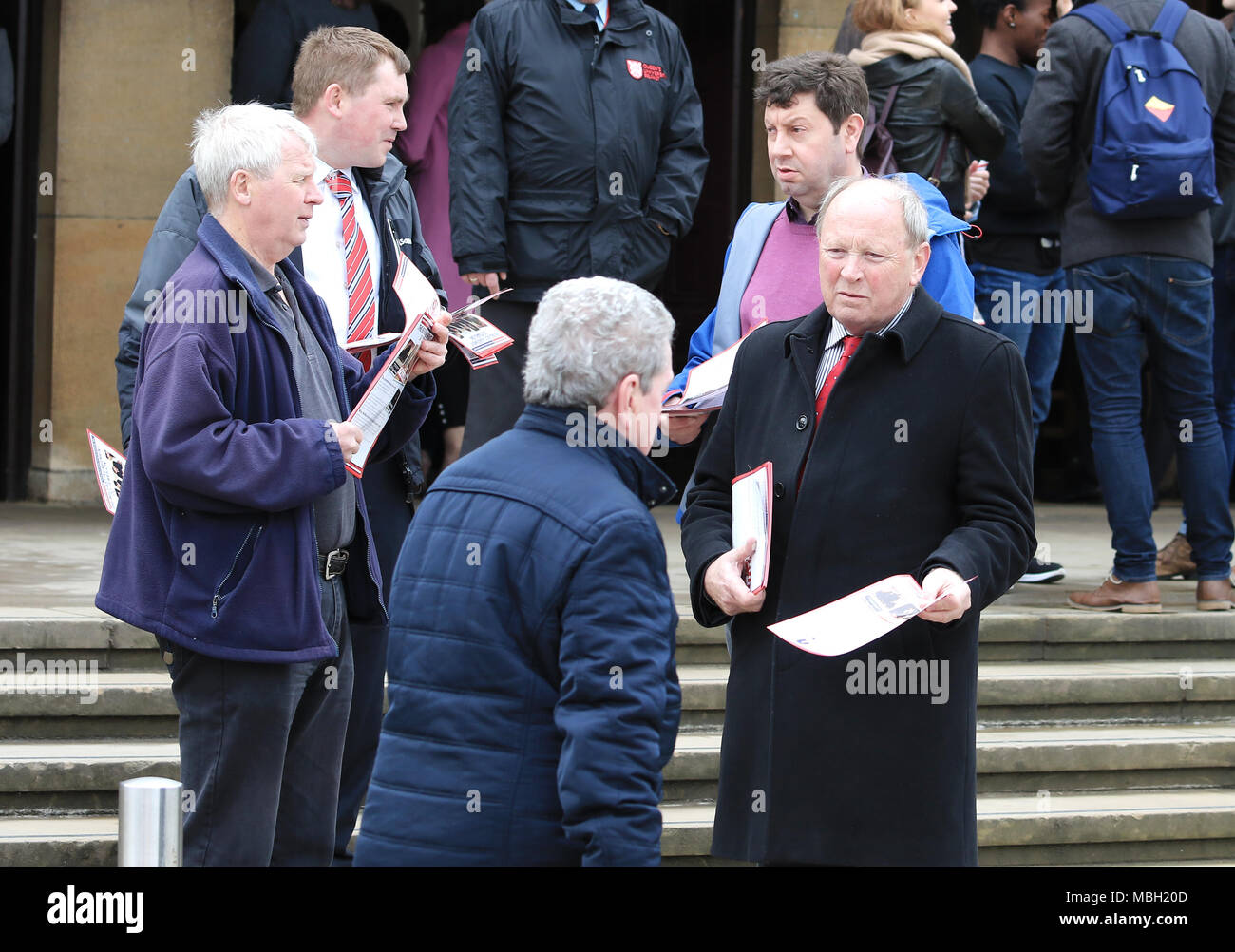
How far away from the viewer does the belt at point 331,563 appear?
3.93 meters

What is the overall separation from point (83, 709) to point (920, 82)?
3.40m

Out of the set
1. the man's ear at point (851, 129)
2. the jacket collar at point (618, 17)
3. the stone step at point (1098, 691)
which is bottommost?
the stone step at point (1098, 691)

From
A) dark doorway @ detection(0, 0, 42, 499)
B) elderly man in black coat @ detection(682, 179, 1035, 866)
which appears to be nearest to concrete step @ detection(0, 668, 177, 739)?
elderly man in black coat @ detection(682, 179, 1035, 866)

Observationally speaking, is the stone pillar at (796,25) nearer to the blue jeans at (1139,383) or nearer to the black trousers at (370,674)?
the blue jeans at (1139,383)

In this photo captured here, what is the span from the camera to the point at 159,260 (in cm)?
420

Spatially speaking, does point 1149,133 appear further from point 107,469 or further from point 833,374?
point 107,469

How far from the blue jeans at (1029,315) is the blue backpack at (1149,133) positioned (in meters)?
0.85

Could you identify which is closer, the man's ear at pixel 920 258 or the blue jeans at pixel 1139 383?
the man's ear at pixel 920 258

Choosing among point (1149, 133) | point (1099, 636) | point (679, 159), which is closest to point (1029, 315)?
point (1149, 133)

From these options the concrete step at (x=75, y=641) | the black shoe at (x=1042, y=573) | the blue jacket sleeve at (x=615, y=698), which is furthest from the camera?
the black shoe at (x=1042, y=573)

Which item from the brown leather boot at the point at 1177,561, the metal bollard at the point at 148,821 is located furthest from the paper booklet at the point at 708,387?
the brown leather boot at the point at 1177,561

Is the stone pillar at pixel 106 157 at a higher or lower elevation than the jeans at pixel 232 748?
higher
